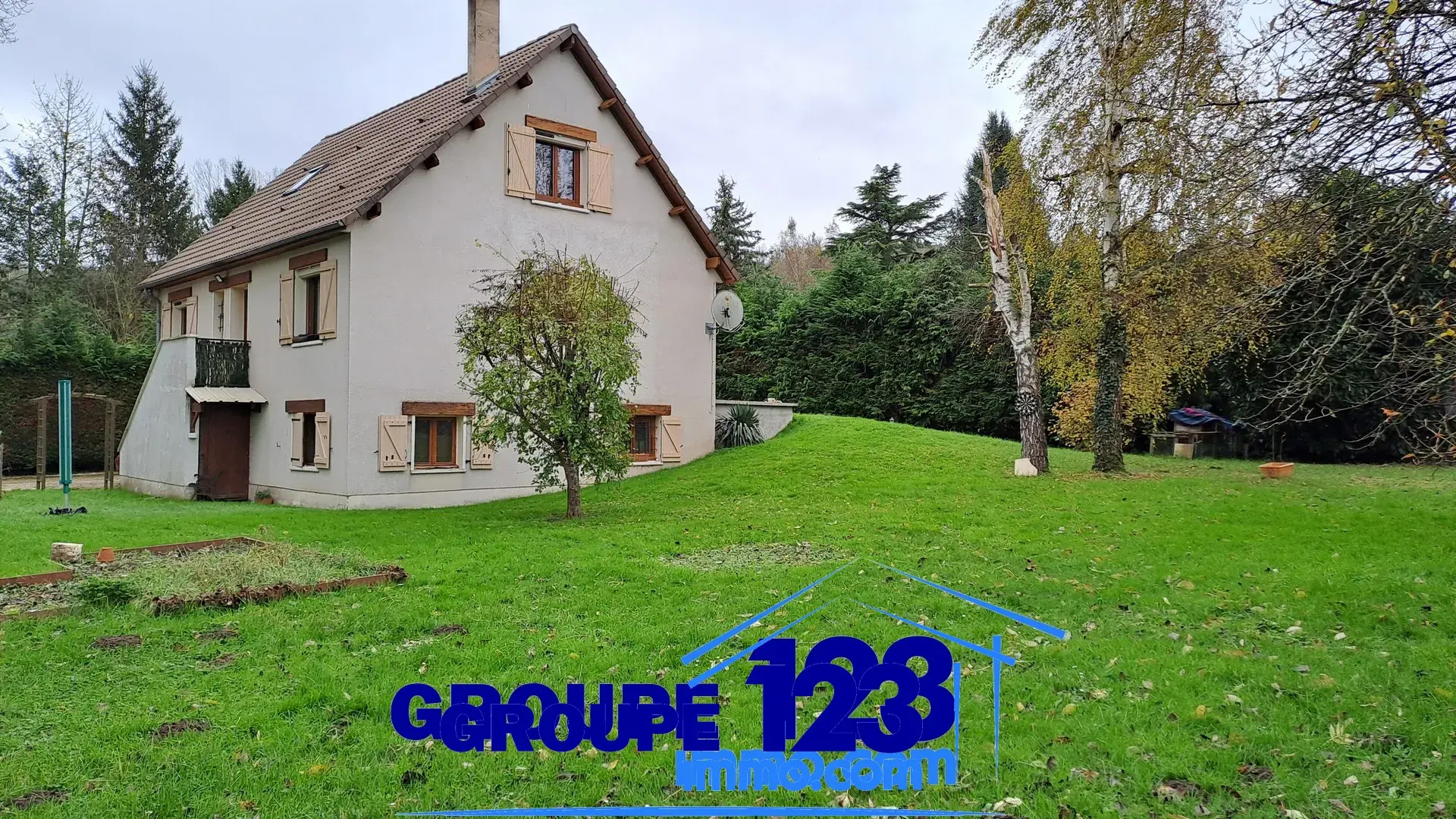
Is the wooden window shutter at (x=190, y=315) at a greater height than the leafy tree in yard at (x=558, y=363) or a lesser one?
greater

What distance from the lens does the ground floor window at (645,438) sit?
17.9 m

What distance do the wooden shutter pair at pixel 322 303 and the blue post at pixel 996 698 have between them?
12.1 meters

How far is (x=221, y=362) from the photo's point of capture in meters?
16.5

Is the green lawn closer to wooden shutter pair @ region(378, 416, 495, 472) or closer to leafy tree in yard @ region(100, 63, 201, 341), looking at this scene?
wooden shutter pair @ region(378, 416, 495, 472)

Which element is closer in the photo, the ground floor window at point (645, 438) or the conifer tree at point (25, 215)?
the ground floor window at point (645, 438)

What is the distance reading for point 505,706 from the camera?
4.68m

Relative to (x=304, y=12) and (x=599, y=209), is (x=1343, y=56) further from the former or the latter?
(x=304, y=12)

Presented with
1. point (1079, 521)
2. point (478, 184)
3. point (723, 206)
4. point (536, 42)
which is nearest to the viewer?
point (1079, 521)

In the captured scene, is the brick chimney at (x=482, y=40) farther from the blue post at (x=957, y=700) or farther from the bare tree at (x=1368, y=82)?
the blue post at (x=957, y=700)

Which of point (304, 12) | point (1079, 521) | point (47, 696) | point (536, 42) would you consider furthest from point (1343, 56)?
point (304, 12)

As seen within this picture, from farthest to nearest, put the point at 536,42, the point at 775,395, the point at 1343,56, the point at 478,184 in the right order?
the point at 775,395 → the point at 536,42 → the point at 478,184 → the point at 1343,56

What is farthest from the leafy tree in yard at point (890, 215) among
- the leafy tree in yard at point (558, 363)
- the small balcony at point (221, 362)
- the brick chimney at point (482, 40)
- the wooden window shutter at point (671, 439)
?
the leafy tree in yard at point (558, 363)

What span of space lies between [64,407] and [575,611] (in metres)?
10.4

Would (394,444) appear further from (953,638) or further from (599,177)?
(953,638)
